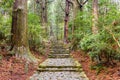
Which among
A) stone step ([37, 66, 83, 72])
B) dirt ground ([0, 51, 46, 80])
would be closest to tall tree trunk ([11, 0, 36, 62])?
dirt ground ([0, 51, 46, 80])

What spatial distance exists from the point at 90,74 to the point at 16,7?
18.8 ft

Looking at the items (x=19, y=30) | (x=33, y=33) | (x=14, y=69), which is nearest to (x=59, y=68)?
(x=14, y=69)

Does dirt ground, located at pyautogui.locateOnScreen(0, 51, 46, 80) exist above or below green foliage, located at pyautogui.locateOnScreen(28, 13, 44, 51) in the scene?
below

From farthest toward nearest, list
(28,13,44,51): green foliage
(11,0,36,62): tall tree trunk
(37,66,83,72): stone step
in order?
1. (28,13,44,51): green foliage
2. (11,0,36,62): tall tree trunk
3. (37,66,83,72): stone step

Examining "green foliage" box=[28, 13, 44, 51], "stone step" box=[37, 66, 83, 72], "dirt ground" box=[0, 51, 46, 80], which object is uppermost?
"green foliage" box=[28, 13, 44, 51]

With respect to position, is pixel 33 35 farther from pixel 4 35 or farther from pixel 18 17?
pixel 18 17

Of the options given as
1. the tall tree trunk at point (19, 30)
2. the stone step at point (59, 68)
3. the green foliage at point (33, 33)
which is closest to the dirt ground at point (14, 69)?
the stone step at point (59, 68)

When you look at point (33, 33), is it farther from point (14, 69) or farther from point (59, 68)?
point (14, 69)

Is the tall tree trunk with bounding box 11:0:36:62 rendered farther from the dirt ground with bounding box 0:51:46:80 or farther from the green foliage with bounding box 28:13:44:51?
the green foliage with bounding box 28:13:44:51

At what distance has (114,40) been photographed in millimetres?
8828

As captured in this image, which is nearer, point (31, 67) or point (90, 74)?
point (90, 74)

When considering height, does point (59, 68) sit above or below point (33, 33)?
below

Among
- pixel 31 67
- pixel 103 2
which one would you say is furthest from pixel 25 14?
pixel 103 2

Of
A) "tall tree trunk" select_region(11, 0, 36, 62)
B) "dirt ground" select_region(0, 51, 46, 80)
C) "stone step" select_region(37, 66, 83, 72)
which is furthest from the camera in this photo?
"tall tree trunk" select_region(11, 0, 36, 62)
